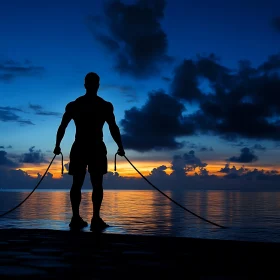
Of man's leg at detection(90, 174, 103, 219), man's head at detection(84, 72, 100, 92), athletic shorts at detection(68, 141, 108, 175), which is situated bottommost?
man's leg at detection(90, 174, 103, 219)

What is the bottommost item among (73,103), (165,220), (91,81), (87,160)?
(165,220)

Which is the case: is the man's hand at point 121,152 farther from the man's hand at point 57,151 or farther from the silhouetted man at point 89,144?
the man's hand at point 57,151

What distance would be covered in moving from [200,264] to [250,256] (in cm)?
85

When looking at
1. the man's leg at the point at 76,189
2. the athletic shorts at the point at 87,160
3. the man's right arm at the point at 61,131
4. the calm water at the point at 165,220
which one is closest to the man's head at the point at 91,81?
the man's right arm at the point at 61,131

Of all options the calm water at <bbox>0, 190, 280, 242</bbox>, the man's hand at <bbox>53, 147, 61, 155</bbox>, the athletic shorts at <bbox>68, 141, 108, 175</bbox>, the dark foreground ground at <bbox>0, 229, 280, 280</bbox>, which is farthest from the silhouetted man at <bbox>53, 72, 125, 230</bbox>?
the dark foreground ground at <bbox>0, 229, 280, 280</bbox>

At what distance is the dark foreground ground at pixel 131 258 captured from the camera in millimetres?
3896

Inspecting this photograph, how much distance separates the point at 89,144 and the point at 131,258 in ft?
14.1

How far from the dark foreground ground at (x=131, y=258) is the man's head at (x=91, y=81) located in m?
3.20

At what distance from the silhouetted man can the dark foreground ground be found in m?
1.87

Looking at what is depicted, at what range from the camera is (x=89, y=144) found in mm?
8805

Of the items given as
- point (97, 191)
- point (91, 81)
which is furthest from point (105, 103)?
point (97, 191)

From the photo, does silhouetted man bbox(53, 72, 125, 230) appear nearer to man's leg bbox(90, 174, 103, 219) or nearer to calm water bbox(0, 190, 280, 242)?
man's leg bbox(90, 174, 103, 219)

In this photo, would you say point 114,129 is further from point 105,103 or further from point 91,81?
point 91,81

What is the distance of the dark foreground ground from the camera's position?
3896 millimetres
